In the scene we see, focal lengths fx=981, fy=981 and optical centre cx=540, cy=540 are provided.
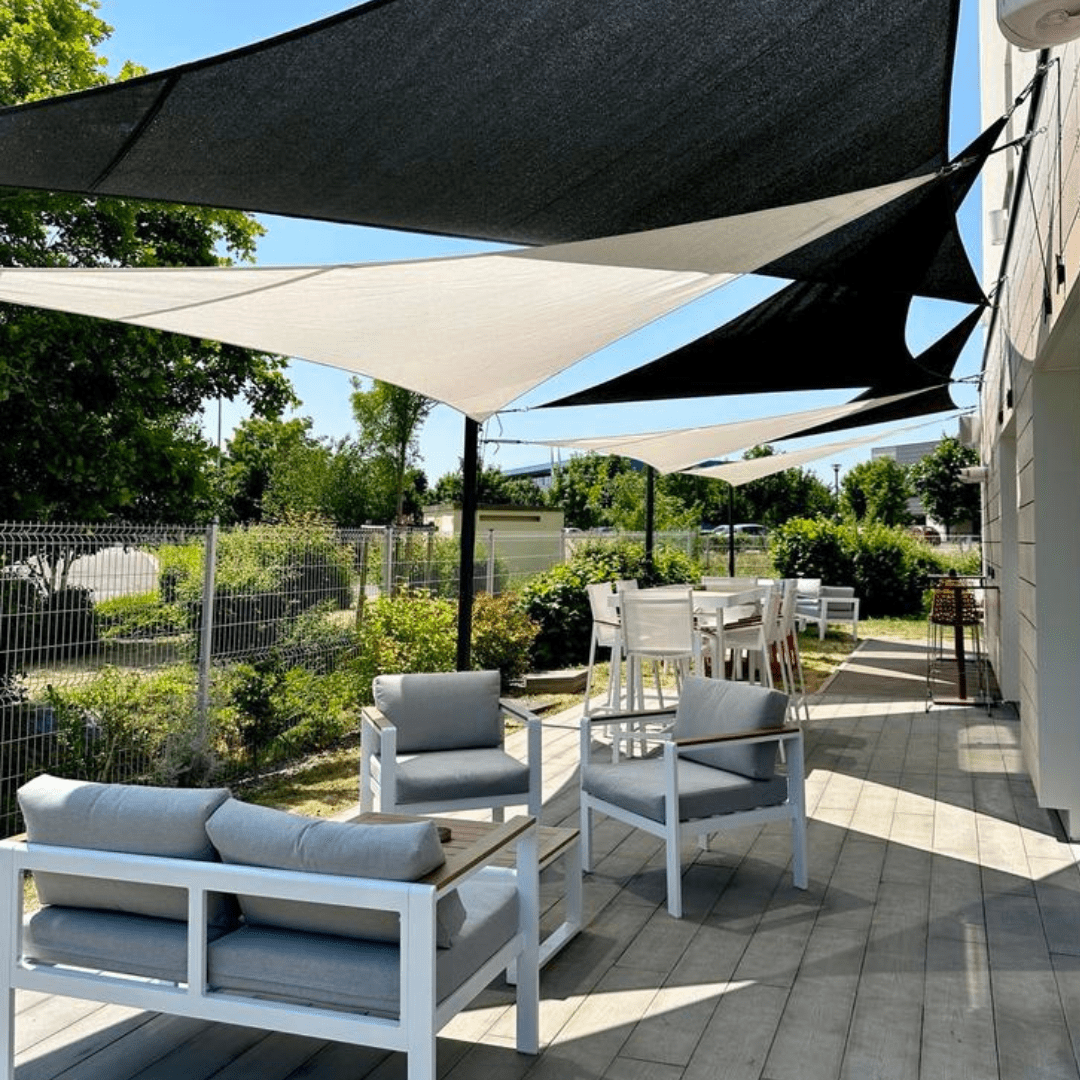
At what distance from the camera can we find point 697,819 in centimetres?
397

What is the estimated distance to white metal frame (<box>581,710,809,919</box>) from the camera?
387 cm

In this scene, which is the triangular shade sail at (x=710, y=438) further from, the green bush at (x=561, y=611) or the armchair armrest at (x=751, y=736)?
the armchair armrest at (x=751, y=736)

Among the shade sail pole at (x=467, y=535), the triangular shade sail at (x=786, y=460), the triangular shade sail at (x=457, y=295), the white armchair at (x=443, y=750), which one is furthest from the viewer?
the triangular shade sail at (x=786, y=460)

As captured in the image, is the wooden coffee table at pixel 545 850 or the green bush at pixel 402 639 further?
the green bush at pixel 402 639

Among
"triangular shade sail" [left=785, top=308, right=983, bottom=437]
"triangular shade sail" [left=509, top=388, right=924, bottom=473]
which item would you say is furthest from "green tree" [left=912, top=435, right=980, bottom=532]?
"triangular shade sail" [left=785, top=308, right=983, bottom=437]

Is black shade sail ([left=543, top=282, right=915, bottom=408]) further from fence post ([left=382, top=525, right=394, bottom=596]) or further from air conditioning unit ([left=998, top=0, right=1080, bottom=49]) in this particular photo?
air conditioning unit ([left=998, top=0, right=1080, bottom=49])

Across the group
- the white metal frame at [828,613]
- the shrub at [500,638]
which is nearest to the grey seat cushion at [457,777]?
the shrub at [500,638]

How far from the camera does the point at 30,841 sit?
8.36ft

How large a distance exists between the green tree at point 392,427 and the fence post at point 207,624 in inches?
786

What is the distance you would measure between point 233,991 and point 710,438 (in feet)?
23.0

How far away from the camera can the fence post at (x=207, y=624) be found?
5832mm

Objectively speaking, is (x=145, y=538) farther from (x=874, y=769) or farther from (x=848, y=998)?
(x=874, y=769)

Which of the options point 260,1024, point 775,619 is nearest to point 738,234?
point 260,1024

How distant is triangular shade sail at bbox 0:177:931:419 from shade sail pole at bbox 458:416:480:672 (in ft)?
3.06
